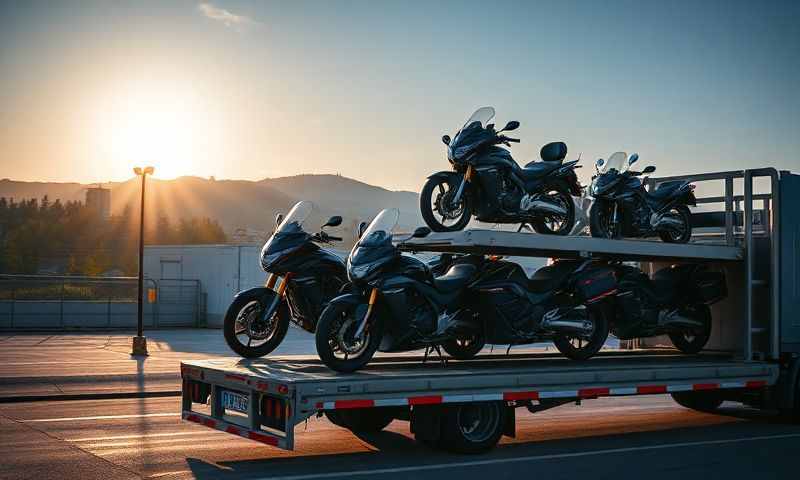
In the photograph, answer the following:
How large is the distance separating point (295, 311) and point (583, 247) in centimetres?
342

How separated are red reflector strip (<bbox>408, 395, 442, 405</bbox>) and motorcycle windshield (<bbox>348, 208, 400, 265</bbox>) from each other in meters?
1.62

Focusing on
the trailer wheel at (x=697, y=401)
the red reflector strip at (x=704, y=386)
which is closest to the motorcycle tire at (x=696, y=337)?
the trailer wheel at (x=697, y=401)

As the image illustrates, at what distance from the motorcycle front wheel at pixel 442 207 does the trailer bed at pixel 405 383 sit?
1583mm

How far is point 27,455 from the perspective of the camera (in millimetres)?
9898

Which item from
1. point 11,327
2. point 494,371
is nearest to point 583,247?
point 494,371

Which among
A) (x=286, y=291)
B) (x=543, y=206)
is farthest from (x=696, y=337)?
(x=286, y=291)

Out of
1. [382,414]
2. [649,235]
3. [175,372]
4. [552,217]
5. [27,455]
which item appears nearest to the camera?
[27,455]

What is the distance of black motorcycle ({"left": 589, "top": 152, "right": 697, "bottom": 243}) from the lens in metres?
13.3

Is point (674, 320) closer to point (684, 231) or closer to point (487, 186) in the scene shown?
point (684, 231)

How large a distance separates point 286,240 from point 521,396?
339 centimetres

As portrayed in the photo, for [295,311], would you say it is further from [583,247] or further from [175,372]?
[175,372]

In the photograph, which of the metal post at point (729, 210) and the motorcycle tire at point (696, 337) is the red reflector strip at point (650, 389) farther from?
the metal post at point (729, 210)

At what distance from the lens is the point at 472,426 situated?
988 cm

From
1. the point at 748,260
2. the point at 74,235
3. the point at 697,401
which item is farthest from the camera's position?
the point at 74,235
